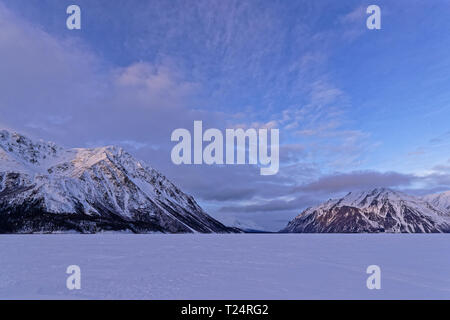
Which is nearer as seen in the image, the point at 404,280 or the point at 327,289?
the point at 327,289

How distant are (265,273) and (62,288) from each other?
57.8 ft
